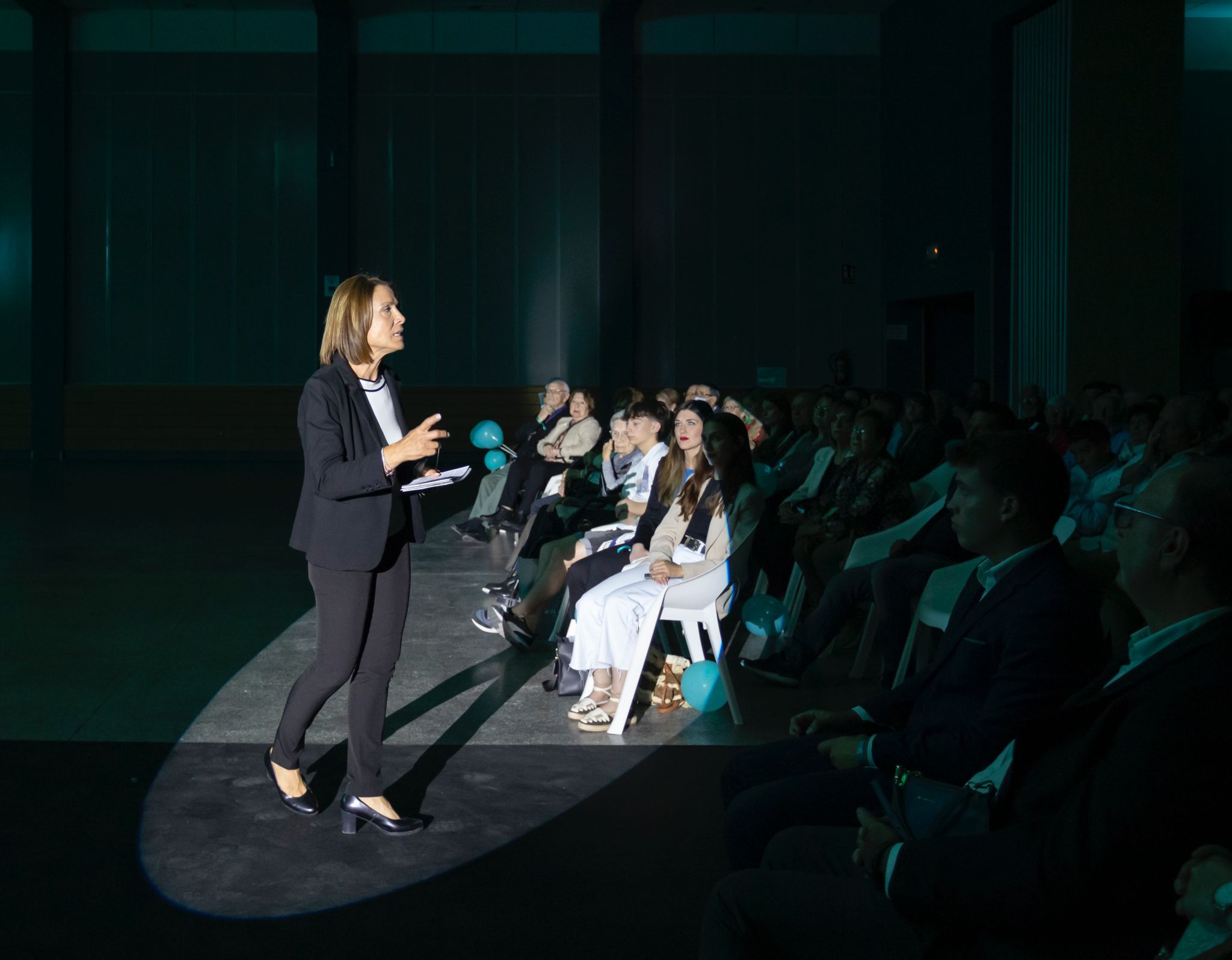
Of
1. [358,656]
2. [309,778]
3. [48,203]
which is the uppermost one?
[48,203]

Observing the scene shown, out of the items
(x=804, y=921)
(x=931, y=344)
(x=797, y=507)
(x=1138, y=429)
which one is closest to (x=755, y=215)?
(x=931, y=344)

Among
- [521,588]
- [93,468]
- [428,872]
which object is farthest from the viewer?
[93,468]

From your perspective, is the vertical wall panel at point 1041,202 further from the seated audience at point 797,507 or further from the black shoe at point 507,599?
the black shoe at point 507,599

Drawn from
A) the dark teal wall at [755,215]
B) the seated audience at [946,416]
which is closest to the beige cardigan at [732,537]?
the seated audience at [946,416]

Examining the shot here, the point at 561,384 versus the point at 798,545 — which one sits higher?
the point at 561,384

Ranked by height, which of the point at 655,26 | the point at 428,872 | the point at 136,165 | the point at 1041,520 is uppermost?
the point at 655,26

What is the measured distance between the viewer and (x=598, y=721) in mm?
4691

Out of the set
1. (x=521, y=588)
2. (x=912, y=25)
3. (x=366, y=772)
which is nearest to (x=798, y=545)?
(x=521, y=588)

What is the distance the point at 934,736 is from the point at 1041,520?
1.63 feet

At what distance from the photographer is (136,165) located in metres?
18.4

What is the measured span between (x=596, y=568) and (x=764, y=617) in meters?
0.78

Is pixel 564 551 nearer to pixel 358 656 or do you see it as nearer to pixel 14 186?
pixel 358 656

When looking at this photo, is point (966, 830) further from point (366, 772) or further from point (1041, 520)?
point (366, 772)

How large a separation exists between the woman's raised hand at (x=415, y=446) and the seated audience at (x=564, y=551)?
251cm
